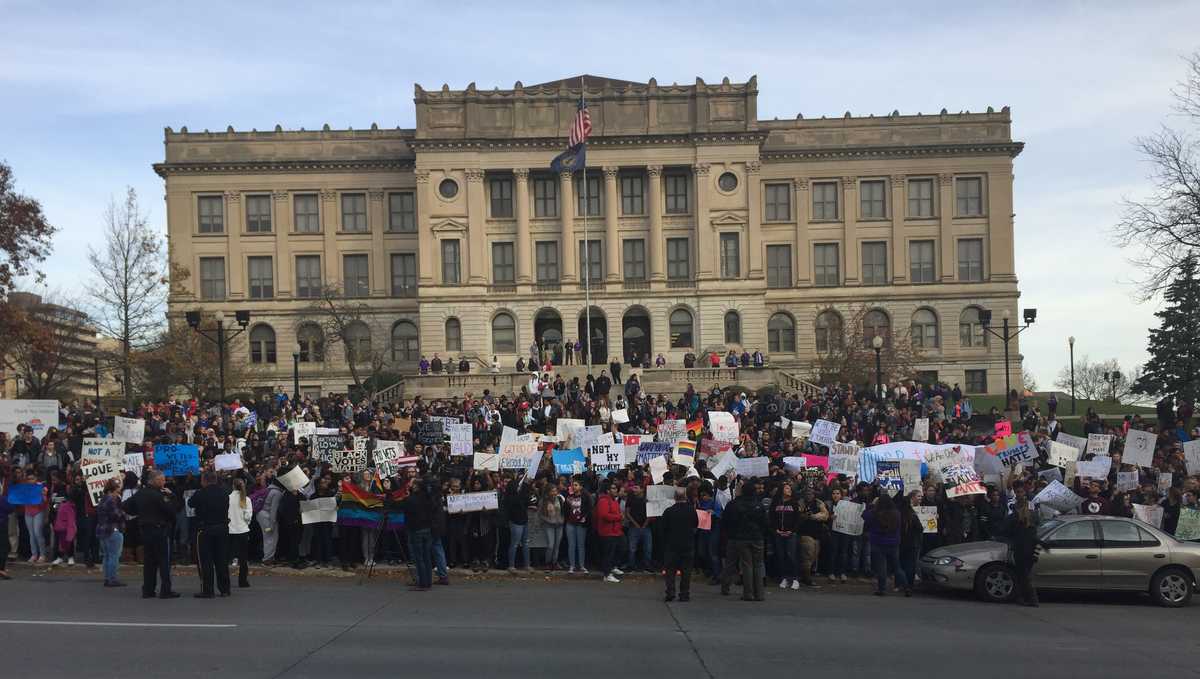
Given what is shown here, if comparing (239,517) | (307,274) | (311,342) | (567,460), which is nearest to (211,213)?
(307,274)

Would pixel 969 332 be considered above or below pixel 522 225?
below

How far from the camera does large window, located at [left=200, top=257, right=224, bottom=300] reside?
3024 inches

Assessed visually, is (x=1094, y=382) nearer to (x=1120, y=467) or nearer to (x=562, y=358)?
(x=562, y=358)

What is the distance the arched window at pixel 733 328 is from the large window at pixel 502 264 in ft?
44.4

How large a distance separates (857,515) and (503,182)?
2253 inches

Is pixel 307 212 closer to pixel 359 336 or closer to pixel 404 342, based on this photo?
pixel 359 336

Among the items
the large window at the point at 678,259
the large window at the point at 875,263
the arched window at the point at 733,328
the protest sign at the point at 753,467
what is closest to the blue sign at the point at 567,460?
the protest sign at the point at 753,467

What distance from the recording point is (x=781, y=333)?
255 feet

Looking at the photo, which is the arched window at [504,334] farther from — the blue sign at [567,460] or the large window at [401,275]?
the blue sign at [567,460]

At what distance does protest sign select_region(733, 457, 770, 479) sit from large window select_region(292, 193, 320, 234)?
60.8 meters

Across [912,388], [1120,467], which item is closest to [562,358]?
[912,388]

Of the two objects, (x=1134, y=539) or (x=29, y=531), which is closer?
(x=1134, y=539)

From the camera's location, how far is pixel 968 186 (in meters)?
77.4

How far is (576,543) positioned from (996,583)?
6701mm
